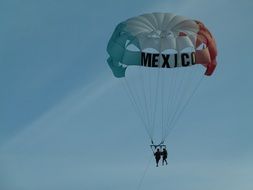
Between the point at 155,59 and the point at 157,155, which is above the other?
the point at 155,59

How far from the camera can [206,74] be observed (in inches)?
1973

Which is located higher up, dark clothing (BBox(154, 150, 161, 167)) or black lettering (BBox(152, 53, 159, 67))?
black lettering (BBox(152, 53, 159, 67))

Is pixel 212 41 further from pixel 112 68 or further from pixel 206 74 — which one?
pixel 112 68

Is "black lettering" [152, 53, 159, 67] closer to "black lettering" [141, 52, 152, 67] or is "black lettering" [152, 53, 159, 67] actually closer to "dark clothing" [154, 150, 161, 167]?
"black lettering" [141, 52, 152, 67]

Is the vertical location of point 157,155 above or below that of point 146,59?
below

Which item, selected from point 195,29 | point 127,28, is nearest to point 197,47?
point 195,29

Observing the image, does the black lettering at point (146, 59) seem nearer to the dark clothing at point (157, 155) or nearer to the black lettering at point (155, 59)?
the black lettering at point (155, 59)

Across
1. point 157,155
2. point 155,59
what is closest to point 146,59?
point 155,59

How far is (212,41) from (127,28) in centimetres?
482

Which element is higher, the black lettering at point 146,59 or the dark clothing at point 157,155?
the black lettering at point 146,59

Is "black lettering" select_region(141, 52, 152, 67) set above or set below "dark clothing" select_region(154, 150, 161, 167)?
above

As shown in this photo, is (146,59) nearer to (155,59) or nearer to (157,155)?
(155,59)

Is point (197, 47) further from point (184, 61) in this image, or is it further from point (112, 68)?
point (112, 68)

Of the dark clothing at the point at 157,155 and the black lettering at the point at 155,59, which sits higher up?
the black lettering at the point at 155,59
